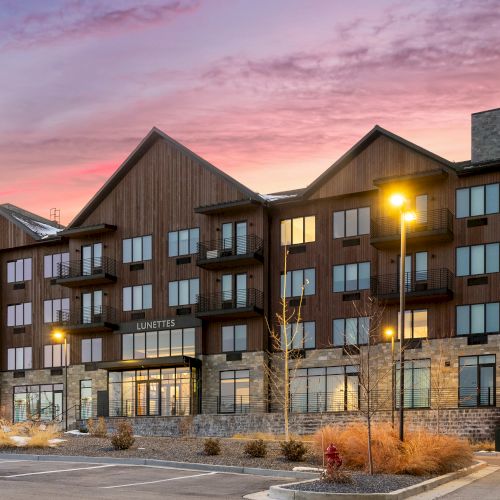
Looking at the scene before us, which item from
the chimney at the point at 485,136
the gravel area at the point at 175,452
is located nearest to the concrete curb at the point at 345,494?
the gravel area at the point at 175,452

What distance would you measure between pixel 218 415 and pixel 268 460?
25.2 meters

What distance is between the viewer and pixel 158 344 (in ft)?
193

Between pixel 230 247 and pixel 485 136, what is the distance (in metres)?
16.1

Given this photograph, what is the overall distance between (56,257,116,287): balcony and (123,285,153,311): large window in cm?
141

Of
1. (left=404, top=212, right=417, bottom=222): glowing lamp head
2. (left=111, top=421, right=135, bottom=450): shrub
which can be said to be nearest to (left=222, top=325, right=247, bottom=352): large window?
(left=111, top=421, right=135, bottom=450): shrub

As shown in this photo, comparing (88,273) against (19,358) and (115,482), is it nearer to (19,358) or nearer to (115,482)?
(19,358)

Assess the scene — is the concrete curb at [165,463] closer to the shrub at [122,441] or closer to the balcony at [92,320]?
the shrub at [122,441]

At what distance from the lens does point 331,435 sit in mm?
26609

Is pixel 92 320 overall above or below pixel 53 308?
below

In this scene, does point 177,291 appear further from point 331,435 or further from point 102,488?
point 102,488

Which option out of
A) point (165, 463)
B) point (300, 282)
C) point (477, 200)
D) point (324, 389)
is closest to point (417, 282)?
point (477, 200)

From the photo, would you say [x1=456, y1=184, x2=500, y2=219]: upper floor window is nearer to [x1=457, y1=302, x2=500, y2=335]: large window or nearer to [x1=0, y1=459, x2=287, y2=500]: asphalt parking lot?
[x1=457, y1=302, x2=500, y2=335]: large window

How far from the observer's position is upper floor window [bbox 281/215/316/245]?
55.1 m

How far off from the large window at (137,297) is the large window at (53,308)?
634 centimetres
